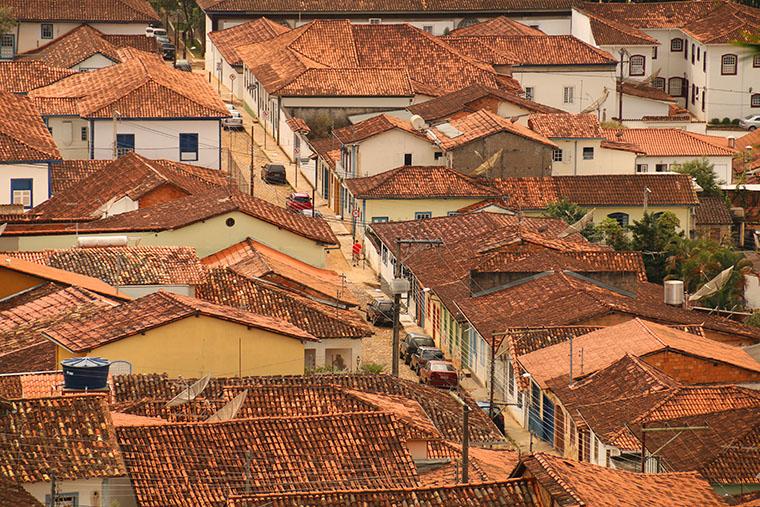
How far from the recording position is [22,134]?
7212 centimetres

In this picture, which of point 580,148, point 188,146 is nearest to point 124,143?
point 188,146

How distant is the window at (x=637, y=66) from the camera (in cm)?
10562

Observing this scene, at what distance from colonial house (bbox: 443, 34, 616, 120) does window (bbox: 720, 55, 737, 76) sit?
7.13 metres

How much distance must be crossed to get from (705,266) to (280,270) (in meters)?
17.5

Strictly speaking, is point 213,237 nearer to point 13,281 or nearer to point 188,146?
point 13,281

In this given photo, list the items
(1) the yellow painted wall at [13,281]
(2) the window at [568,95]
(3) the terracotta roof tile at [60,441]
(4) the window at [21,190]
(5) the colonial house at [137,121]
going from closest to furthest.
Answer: (3) the terracotta roof tile at [60,441], (1) the yellow painted wall at [13,281], (4) the window at [21,190], (5) the colonial house at [137,121], (2) the window at [568,95]

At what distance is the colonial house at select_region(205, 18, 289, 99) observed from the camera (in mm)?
99750

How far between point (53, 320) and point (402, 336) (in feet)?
53.4

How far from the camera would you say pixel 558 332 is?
5438cm

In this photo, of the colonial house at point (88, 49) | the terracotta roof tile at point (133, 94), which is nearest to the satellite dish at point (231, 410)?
the terracotta roof tile at point (133, 94)

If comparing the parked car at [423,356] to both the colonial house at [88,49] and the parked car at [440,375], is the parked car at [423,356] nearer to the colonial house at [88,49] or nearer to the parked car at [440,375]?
the parked car at [440,375]

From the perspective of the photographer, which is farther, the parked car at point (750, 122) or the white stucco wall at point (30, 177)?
the parked car at point (750, 122)

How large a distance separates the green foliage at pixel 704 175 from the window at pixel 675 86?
904 inches

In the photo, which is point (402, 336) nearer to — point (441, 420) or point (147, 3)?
point (441, 420)
